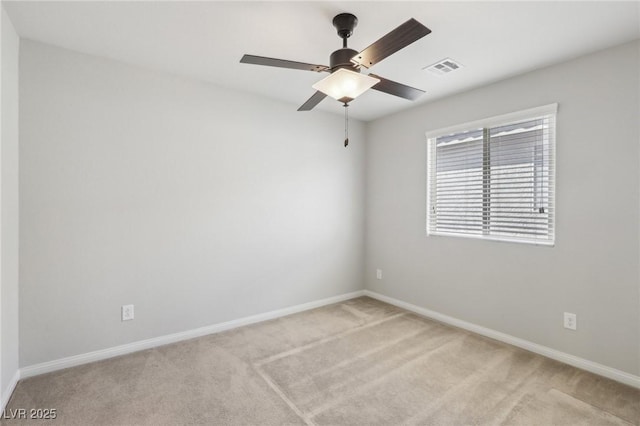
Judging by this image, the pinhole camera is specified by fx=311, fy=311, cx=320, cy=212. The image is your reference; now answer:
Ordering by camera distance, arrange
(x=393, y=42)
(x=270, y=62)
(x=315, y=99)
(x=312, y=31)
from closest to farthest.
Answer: (x=393, y=42) → (x=270, y=62) → (x=312, y=31) → (x=315, y=99)

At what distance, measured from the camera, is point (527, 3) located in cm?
187

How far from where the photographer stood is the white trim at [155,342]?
92.5 inches

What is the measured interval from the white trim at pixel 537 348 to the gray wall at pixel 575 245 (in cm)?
5

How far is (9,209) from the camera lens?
6.80ft

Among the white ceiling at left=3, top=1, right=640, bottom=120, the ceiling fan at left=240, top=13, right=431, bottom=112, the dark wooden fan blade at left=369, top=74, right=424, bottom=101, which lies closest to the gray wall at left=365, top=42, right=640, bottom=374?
the white ceiling at left=3, top=1, right=640, bottom=120

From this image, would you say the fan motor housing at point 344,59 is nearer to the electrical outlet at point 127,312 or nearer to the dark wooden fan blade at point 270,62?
the dark wooden fan blade at point 270,62

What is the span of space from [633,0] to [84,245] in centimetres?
410

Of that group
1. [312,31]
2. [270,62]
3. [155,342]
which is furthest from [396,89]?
[155,342]

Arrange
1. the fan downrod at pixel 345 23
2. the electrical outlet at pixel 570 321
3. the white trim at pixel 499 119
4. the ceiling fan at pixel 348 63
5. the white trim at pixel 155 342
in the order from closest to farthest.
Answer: the ceiling fan at pixel 348 63 < the fan downrod at pixel 345 23 < the white trim at pixel 155 342 < the electrical outlet at pixel 570 321 < the white trim at pixel 499 119

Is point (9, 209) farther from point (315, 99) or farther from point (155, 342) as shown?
point (315, 99)

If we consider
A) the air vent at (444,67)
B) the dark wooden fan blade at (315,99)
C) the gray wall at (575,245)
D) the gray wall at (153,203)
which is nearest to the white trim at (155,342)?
the gray wall at (153,203)

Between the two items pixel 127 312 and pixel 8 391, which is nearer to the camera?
pixel 8 391

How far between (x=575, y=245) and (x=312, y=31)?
2648 millimetres

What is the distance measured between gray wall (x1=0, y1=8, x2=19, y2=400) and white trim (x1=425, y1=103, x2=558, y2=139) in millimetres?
3646
